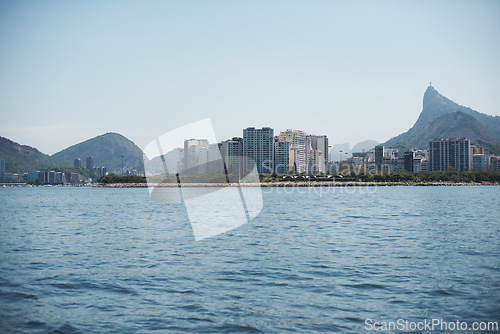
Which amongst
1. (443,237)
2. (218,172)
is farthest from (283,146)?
(443,237)

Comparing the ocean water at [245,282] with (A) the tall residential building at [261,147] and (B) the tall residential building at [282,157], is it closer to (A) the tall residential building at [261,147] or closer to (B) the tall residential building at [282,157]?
(A) the tall residential building at [261,147]

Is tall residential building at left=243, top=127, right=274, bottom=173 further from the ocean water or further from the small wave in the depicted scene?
the small wave

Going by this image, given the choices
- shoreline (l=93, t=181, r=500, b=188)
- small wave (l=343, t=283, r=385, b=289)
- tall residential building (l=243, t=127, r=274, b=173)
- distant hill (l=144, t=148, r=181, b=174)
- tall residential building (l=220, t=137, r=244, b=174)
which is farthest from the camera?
tall residential building (l=243, t=127, r=274, b=173)

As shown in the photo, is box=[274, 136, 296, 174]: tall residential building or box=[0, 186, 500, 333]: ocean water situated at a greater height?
box=[274, 136, 296, 174]: tall residential building

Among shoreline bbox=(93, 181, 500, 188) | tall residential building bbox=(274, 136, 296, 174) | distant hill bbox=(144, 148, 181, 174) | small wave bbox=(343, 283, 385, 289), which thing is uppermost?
tall residential building bbox=(274, 136, 296, 174)

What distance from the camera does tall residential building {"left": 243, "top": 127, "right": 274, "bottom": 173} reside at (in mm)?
194875

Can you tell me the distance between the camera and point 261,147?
642ft

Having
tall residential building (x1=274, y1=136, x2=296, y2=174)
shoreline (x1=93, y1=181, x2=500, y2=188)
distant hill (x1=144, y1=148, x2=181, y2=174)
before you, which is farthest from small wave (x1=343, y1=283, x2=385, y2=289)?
tall residential building (x1=274, y1=136, x2=296, y2=174)

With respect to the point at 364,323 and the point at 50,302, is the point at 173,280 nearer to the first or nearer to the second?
the point at 50,302

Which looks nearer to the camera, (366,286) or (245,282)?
(366,286)

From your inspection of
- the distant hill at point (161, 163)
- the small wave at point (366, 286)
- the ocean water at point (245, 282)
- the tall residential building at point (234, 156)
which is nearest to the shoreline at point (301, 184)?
the tall residential building at point (234, 156)

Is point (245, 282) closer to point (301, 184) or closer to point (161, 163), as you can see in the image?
point (161, 163)

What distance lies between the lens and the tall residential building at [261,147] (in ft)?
639

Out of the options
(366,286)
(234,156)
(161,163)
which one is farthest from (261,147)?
(366,286)
